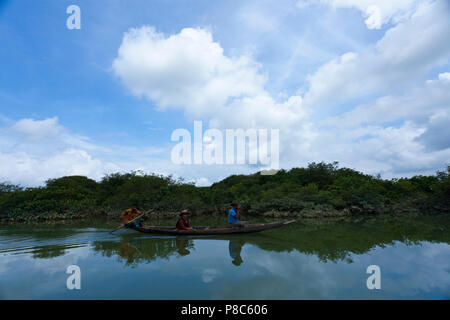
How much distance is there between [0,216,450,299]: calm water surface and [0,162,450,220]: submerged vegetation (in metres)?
8.18

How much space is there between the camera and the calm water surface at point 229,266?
4.21 meters

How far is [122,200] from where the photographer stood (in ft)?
64.4

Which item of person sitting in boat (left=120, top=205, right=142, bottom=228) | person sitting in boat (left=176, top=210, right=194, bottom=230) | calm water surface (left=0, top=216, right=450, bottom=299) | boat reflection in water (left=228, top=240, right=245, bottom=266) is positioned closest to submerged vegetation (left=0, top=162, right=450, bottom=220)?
person sitting in boat (left=120, top=205, right=142, bottom=228)

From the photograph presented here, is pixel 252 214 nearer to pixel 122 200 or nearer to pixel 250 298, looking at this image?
pixel 122 200

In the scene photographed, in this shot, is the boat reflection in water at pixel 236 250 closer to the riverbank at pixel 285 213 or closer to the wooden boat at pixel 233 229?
the wooden boat at pixel 233 229

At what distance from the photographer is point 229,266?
5.59m

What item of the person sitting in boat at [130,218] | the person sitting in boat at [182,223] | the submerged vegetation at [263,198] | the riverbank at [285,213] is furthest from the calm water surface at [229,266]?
the submerged vegetation at [263,198]

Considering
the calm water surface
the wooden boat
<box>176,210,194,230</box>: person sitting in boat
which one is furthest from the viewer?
<box>176,210,194,230</box>: person sitting in boat

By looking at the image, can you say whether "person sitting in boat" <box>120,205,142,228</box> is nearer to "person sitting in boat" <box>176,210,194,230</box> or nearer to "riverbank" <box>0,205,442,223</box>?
"person sitting in boat" <box>176,210,194,230</box>

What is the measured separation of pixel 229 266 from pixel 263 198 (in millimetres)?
13393

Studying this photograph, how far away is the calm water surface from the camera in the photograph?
421 centimetres

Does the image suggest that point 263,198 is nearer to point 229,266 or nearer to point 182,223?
point 182,223

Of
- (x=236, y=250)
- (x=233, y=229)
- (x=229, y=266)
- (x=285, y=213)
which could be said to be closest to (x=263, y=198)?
(x=285, y=213)
